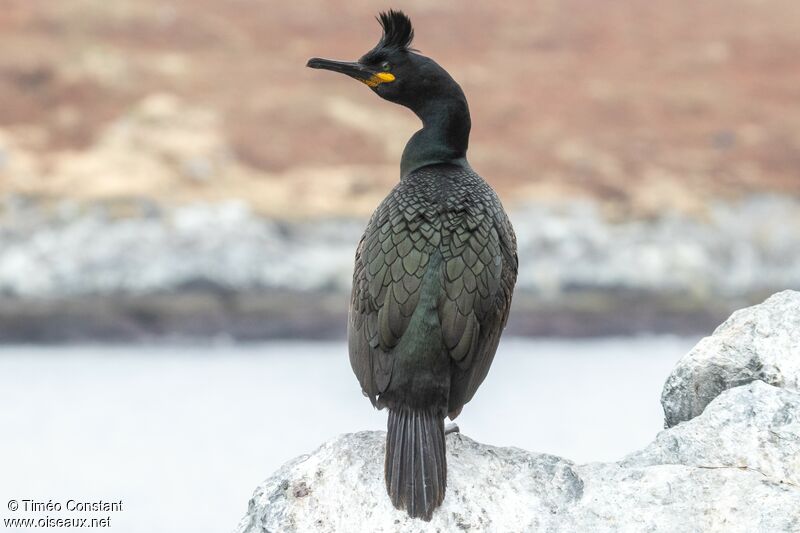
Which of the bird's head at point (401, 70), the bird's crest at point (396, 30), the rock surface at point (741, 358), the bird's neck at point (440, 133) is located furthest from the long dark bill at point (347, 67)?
the rock surface at point (741, 358)

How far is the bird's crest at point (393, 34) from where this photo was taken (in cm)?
381

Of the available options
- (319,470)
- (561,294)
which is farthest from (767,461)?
(561,294)

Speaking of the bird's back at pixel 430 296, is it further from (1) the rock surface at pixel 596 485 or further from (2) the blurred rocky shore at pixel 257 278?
(2) the blurred rocky shore at pixel 257 278

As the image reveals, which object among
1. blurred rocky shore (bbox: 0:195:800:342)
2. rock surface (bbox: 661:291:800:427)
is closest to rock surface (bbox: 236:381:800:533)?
rock surface (bbox: 661:291:800:427)

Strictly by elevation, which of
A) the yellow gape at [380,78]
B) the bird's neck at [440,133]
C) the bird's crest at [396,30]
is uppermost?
the bird's crest at [396,30]

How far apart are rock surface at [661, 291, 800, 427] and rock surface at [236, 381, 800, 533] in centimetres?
21

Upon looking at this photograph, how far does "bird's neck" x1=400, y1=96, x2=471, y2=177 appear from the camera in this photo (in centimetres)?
385

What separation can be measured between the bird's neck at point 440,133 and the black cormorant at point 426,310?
4.8 inches

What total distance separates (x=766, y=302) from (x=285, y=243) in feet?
19.5

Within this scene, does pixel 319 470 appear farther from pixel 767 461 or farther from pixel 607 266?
pixel 607 266

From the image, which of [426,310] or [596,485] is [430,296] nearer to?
[426,310]

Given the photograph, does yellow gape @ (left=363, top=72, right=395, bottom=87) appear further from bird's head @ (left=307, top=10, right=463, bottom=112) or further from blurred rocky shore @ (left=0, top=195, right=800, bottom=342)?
blurred rocky shore @ (left=0, top=195, right=800, bottom=342)

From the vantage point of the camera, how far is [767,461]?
3076 millimetres

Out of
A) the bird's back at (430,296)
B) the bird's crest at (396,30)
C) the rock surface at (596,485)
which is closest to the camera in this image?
the rock surface at (596,485)
